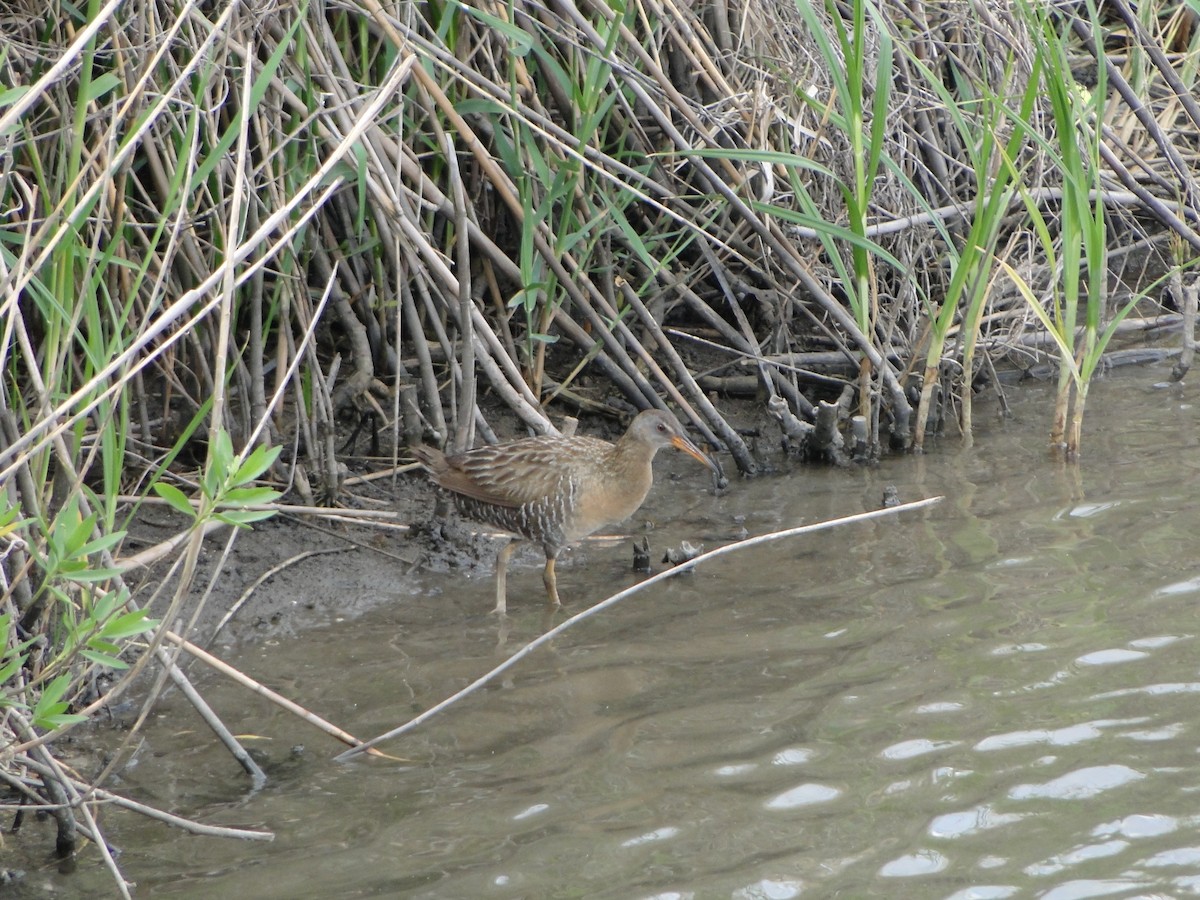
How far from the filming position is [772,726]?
11.5 feet

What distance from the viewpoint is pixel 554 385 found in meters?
5.55

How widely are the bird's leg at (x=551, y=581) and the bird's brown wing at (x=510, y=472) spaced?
24 centimetres

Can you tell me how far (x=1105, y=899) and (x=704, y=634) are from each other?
1608 millimetres

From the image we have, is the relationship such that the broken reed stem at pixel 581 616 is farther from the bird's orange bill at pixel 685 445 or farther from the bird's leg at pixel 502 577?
the bird's orange bill at pixel 685 445

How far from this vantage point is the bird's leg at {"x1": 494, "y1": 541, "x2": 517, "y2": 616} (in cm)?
450

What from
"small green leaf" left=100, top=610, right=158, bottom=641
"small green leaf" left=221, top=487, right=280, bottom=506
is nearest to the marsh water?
"small green leaf" left=100, top=610, right=158, bottom=641

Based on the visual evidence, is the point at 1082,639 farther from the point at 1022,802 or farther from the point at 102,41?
the point at 102,41

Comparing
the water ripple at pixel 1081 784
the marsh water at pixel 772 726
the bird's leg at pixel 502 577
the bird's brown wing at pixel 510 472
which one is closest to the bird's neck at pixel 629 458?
the bird's brown wing at pixel 510 472

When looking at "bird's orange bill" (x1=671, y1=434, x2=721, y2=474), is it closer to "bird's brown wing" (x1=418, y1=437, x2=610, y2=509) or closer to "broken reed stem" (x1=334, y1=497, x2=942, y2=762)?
"bird's brown wing" (x1=418, y1=437, x2=610, y2=509)

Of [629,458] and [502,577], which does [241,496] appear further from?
[629,458]

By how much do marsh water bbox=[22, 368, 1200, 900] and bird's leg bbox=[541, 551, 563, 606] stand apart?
0.06 meters

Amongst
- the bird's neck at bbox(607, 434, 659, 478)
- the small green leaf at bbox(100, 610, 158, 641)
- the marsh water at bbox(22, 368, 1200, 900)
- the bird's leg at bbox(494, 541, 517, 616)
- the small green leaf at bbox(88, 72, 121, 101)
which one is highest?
the small green leaf at bbox(88, 72, 121, 101)

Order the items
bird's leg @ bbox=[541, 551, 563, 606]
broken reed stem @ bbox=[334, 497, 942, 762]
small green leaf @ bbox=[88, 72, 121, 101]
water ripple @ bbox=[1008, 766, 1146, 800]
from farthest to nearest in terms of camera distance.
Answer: bird's leg @ bbox=[541, 551, 563, 606]
small green leaf @ bbox=[88, 72, 121, 101]
water ripple @ bbox=[1008, 766, 1146, 800]
broken reed stem @ bbox=[334, 497, 942, 762]

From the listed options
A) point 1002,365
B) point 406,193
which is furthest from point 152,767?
point 1002,365
